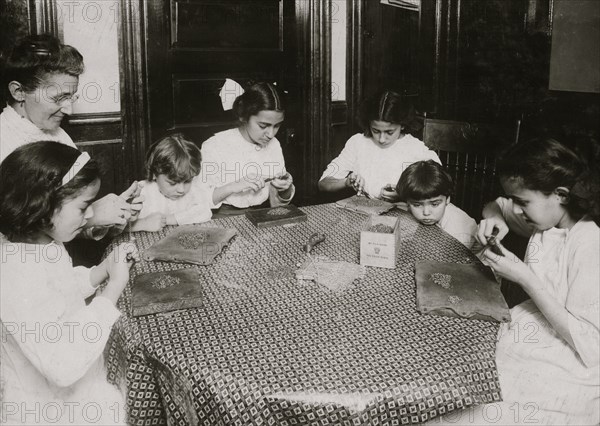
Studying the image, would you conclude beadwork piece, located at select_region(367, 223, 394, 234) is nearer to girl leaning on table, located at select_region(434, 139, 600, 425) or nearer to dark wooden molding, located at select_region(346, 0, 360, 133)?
girl leaning on table, located at select_region(434, 139, 600, 425)

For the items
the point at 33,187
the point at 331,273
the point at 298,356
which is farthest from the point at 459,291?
the point at 33,187

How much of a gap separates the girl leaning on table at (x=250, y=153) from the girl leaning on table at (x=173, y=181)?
0.77 ft

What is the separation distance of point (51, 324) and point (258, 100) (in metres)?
1.99

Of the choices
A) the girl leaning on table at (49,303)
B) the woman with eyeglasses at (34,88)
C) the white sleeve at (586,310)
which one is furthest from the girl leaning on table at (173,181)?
the white sleeve at (586,310)

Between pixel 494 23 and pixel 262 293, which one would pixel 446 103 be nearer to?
pixel 494 23

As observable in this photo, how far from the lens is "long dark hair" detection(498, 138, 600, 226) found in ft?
5.72

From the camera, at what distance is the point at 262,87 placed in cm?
322

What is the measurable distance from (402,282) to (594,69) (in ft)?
8.31

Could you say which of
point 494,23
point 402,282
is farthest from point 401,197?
point 494,23

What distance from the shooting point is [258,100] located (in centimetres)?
319

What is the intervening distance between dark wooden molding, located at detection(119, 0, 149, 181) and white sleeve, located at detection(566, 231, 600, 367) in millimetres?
2762

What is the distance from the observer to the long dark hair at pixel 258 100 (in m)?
3.18

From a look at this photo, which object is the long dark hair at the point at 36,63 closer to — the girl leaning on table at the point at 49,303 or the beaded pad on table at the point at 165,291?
the girl leaning on table at the point at 49,303

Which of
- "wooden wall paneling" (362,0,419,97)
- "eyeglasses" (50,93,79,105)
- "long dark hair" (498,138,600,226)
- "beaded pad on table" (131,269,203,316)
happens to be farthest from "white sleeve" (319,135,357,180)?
"beaded pad on table" (131,269,203,316)
